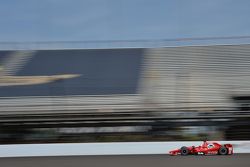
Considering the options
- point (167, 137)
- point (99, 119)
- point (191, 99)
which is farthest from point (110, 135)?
point (191, 99)

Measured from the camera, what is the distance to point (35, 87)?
15.8 meters

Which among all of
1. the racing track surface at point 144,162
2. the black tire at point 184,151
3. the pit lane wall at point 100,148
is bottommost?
the pit lane wall at point 100,148

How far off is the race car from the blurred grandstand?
1.92 meters

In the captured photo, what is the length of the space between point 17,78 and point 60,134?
402cm

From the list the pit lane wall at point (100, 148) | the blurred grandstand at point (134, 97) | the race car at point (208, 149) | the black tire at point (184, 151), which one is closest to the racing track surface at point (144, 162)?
the race car at point (208, 149)

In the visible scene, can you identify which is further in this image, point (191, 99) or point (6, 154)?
point (191, 99)

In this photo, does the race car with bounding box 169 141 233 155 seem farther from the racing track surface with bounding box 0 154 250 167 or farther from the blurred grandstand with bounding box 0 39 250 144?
the blurred grandstand with bounding box 0 39 250 144

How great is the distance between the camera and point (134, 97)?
1490cm

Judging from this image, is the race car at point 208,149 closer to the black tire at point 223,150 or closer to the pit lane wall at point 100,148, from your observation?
the black tire at point 223,150

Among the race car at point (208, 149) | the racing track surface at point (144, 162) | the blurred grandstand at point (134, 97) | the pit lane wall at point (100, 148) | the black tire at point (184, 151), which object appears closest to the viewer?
the racing track surface at point (144, 162)

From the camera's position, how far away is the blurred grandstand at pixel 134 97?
44.4 ft

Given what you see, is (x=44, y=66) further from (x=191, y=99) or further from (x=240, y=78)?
(x=240, y=78)

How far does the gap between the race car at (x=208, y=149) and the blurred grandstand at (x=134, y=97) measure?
75.4 inches

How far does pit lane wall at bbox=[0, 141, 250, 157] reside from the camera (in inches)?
454
